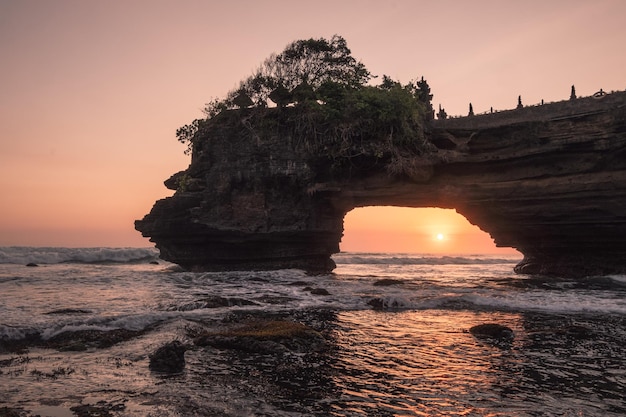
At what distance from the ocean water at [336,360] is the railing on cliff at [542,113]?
10359 mm

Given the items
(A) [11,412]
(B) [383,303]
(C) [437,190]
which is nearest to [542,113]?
(C) [437,190]

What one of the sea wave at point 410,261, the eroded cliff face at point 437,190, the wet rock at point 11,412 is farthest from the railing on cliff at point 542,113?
the sea wave at point 410,261

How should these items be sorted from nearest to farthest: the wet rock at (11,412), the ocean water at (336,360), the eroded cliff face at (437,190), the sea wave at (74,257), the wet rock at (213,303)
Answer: the wet rock at (11,412) → the ocean water at (336,360) → the wet rock at (213,303) → the eroded cliff face at (437,190) → the sea wave at (74,257)

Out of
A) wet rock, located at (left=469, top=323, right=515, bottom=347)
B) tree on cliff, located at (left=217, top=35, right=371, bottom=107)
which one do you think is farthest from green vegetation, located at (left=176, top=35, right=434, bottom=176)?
wet rock, located at (left=469, top=323, right=515, bottom=347)

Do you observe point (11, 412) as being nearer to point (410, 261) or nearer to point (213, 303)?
point (213, 303)

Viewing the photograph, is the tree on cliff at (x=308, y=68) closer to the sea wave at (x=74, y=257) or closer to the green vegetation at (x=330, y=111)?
the green vegetation at (x=330, y=111)

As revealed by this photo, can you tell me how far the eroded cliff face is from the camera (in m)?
21.6

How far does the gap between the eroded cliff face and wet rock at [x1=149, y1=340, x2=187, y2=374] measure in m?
18.3

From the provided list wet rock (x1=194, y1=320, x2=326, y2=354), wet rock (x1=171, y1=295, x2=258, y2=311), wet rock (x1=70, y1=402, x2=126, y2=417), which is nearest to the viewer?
wet rock (x1=70, y1=402, x2=126, y2=417)

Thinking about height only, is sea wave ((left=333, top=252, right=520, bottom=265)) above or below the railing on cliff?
below

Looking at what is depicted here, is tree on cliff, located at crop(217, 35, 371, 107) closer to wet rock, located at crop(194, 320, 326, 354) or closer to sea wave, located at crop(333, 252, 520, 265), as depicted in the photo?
wet rock, located at crop(194, 320, 326, 354)

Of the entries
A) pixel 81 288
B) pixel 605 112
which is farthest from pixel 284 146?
pixel 605 112

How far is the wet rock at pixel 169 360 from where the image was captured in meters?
6.95

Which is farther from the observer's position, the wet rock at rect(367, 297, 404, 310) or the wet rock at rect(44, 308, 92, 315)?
the wet rock at rect(367, 297, 404, 310)
